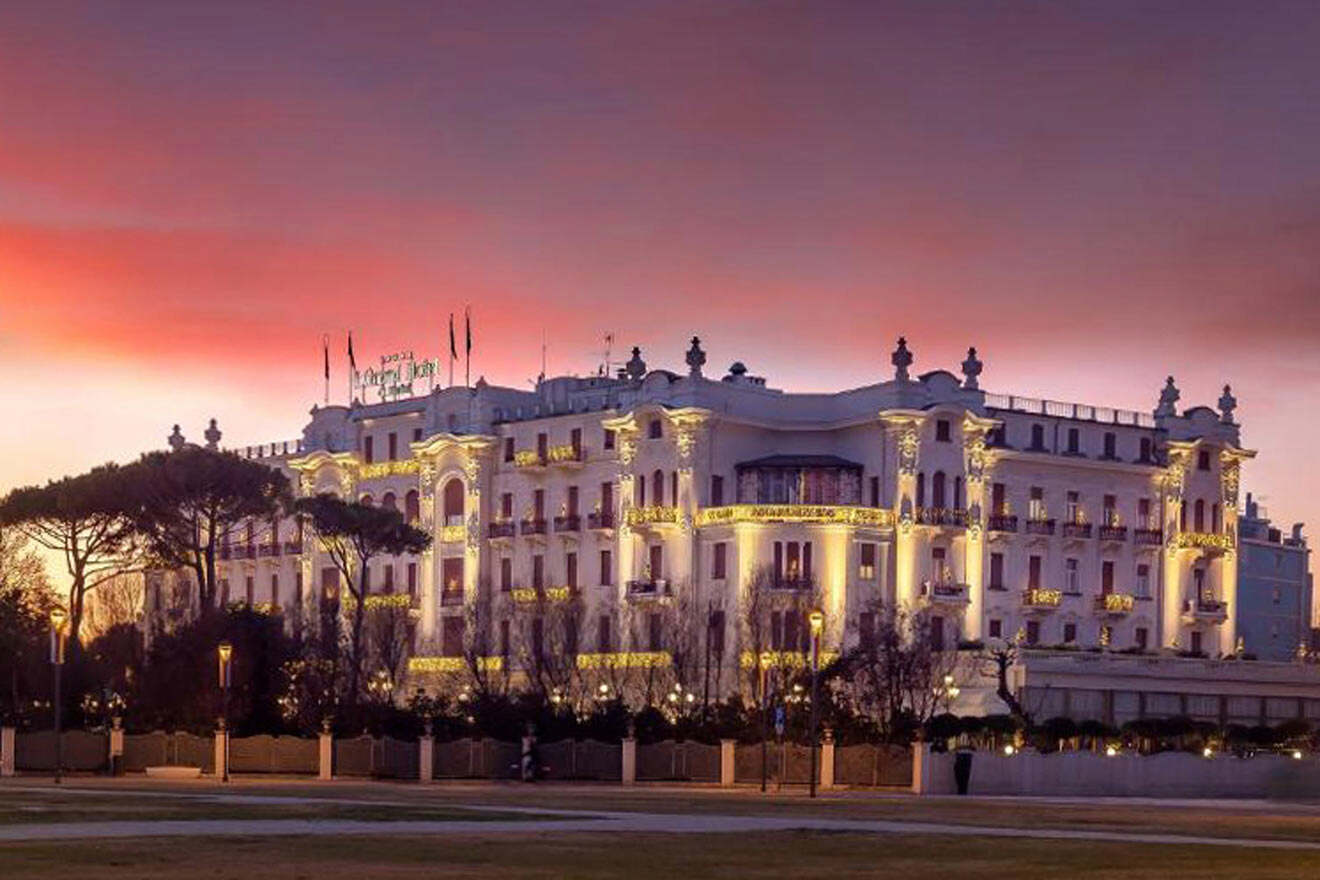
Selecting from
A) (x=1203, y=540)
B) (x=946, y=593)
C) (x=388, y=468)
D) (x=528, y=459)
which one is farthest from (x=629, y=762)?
(x=388, y=468)

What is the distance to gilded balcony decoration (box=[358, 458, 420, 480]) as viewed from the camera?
17288cm

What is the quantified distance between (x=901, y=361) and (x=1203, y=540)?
2760 cm

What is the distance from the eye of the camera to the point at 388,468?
174750mm

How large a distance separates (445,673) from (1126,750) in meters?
61.6

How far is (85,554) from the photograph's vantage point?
13262 centimetres

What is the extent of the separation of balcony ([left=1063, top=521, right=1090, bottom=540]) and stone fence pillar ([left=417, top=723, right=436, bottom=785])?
62508mm

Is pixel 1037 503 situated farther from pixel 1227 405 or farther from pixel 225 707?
pixel 225 707

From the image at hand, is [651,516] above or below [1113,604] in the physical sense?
above

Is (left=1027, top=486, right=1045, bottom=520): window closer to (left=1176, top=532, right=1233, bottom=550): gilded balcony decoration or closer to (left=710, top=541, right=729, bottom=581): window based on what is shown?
(left=1176, top=532, right=1233, bottom=550): gilded balcony decoration

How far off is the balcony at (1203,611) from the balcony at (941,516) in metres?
20.9

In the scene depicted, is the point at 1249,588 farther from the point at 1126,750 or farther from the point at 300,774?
the point at 300,774

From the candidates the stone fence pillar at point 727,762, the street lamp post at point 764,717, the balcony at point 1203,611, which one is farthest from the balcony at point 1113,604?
the stone fence pillar at point 727,762

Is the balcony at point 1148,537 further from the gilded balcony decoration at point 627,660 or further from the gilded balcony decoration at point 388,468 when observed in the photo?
the gilded balcony decoration at point 388,468

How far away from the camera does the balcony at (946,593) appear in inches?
5989
